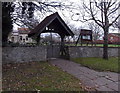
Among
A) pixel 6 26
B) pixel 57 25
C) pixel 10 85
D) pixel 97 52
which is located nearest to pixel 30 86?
pixel 10 85

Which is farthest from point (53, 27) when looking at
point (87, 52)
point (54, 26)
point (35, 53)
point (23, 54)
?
point (87, 52)

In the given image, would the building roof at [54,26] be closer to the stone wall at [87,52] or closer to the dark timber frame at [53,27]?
the dark timber frame at [53,27]

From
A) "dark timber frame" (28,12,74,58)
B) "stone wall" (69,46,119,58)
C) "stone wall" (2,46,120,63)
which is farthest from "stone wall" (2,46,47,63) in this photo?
"stone wall" (69,46,119,58)

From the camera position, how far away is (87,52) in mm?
13617

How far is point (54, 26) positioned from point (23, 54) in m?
3.67

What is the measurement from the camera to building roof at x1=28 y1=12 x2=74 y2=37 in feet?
35.6

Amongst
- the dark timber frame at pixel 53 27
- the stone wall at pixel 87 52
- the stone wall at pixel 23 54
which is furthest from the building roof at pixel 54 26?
the stone wall at pixel 87 52

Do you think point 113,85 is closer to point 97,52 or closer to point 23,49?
point 23,49

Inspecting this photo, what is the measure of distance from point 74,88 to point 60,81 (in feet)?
2.82

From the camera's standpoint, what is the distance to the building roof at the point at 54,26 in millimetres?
10836

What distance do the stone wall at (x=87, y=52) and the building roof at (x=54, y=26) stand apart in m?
1.67

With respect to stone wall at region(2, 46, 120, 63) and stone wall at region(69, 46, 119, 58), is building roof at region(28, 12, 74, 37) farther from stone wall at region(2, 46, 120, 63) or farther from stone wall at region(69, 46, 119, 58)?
stone wall at region(69, 46, 119, 58)

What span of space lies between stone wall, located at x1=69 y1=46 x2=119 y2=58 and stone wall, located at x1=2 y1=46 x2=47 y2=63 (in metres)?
2.98

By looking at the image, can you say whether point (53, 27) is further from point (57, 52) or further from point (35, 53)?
point (35, 53)
